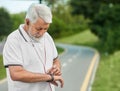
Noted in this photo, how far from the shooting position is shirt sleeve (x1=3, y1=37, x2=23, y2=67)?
2908 mm

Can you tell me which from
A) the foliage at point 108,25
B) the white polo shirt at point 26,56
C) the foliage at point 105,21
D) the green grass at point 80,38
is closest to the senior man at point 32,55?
the white polo shirt at point 26,56

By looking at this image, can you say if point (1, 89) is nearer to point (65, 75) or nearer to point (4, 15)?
point (4, 15)

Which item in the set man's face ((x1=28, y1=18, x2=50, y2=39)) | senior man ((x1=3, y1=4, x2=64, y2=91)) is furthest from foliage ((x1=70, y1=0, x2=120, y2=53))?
man's face ((x1=28, y1=18, x2=50, y2=39))

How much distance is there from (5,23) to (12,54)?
1.58 metres

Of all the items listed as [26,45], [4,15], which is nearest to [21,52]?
[26,45]

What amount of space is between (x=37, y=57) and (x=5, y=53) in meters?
0.24

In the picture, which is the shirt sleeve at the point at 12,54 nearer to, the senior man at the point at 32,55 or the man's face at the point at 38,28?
the senior man at the point at 32,55

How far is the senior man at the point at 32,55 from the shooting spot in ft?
9.57

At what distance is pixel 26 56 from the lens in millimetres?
3002

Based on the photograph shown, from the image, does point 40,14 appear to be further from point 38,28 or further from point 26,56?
point 26,56

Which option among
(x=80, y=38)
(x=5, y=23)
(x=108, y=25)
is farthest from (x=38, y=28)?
(x=80, y=38)

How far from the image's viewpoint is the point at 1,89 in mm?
4898

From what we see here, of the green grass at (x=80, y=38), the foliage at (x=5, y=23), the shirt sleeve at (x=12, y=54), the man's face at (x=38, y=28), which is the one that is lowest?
the green grass at (x=80, y=38)

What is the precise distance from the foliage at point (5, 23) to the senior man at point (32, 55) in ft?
4.03
